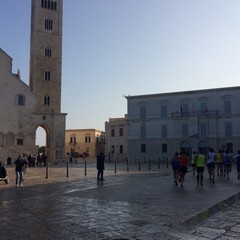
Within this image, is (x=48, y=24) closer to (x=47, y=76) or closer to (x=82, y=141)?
(x=47, y=76)

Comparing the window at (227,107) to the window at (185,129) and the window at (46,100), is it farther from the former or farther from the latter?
the window at (46,100)

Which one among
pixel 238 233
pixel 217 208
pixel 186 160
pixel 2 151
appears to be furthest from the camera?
pixel 2 151

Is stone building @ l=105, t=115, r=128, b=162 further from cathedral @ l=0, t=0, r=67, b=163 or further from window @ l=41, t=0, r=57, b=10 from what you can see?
window @ l=41, t=0, r=57, b=10

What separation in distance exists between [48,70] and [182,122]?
22.1 meters

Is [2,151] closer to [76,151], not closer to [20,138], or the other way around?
[20,138]

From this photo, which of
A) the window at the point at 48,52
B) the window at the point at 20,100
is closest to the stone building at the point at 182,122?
the window at the point at 48,52

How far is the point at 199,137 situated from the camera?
2068 inches

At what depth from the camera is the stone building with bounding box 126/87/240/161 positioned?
51938mm

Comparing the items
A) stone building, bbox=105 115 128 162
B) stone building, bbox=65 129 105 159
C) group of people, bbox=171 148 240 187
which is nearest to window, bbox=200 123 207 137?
stone building, bbox=105 115 128 162

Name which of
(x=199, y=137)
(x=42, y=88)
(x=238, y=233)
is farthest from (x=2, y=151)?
(x=238, y=233)

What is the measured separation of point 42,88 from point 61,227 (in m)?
49.0

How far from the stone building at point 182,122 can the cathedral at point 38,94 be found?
11935 mm

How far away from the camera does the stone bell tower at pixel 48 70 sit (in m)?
53.6

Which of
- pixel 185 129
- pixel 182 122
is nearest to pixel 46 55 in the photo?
pixel 182 122
